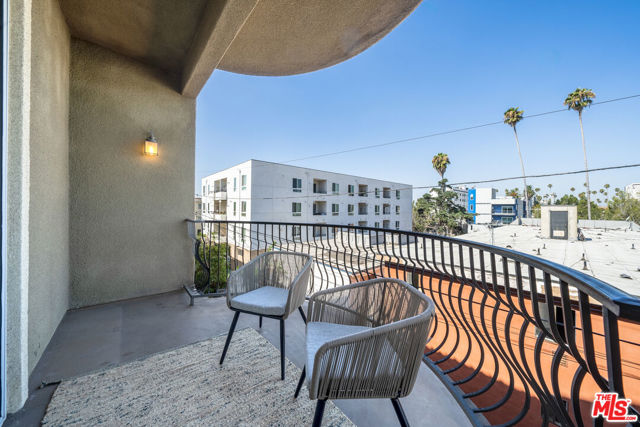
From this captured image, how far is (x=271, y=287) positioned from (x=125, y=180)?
230 cm

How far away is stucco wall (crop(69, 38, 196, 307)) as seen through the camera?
108 inches

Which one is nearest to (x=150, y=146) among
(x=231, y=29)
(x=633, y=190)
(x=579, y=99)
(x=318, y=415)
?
(x=231, y=29)

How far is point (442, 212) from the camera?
2594 centimetres

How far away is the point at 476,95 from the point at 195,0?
1947 centimetres

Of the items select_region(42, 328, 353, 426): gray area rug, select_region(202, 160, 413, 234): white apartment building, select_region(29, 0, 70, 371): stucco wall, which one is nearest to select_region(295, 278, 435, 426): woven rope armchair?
select_region(42, 328, 353, 426): gray area rug

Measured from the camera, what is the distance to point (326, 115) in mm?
21156

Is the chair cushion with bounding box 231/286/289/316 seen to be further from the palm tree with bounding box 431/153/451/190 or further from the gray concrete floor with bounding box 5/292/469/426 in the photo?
the palm tree with bounding box 431/153/451/190

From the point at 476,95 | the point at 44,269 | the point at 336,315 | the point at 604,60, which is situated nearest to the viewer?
the point at 336,315

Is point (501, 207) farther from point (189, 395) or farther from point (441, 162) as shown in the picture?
point (189, 395)

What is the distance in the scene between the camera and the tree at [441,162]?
22.6 m

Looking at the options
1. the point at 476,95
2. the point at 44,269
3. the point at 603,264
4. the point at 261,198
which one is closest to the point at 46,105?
the point at 44,269

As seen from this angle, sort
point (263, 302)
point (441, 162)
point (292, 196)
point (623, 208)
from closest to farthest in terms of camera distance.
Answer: point (263, 302) → point (292, 196) → point (623, 208) → point (441, 162)

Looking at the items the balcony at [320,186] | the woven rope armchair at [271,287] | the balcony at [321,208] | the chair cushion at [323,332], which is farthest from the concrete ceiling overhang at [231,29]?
the balcony at [321,208]

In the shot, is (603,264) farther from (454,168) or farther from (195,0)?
(454,168)
